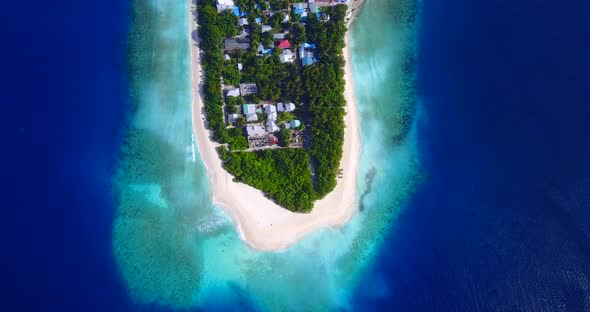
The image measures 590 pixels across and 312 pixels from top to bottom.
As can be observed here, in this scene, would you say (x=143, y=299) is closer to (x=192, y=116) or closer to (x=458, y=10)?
(x=192, y=116)

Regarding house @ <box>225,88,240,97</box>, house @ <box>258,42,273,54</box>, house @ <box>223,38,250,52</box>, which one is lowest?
house @ <box>225,88,240,97</box>

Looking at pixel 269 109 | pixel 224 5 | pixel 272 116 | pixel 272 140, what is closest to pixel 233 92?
pixel 269 109

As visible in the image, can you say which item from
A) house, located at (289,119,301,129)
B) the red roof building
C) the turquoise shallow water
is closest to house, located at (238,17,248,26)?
the red roof building

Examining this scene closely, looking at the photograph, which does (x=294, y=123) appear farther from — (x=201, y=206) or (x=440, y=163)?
(x=440, y=163)

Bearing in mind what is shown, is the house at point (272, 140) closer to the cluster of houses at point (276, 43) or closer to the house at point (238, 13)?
the cluster of houses at point (276, 43)

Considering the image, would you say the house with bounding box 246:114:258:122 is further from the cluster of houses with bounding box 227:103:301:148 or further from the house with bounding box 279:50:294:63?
the house with bounding box 279:50:294:63
